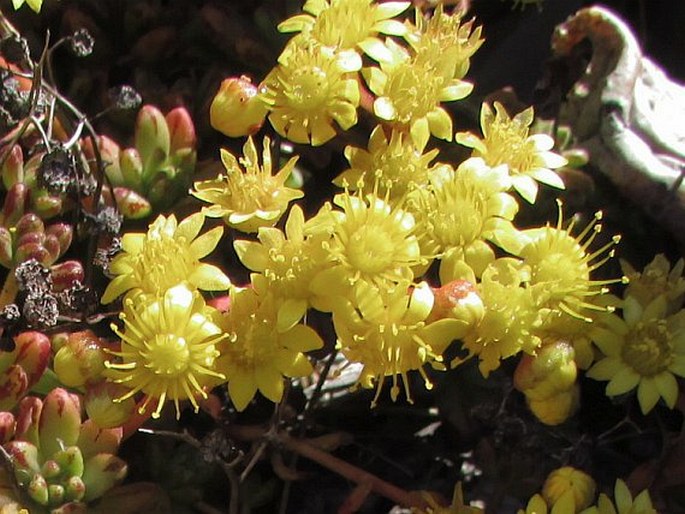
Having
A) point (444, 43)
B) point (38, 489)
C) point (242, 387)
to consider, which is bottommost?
point (38, 489)

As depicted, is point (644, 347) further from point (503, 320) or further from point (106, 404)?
point (106, 404)

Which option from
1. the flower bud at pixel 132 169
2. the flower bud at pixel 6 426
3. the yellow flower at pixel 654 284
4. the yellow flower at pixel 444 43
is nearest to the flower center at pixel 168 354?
the flower bud at pixel 6 426

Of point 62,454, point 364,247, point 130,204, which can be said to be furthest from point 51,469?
point 364,247

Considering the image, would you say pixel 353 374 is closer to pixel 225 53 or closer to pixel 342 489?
pixel 342 489

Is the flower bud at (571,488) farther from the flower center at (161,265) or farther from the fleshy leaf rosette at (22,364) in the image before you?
the fleshy leaf rosette at (22,364)

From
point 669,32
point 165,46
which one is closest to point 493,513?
point 165,46

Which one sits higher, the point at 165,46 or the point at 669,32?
the point at 669,32
